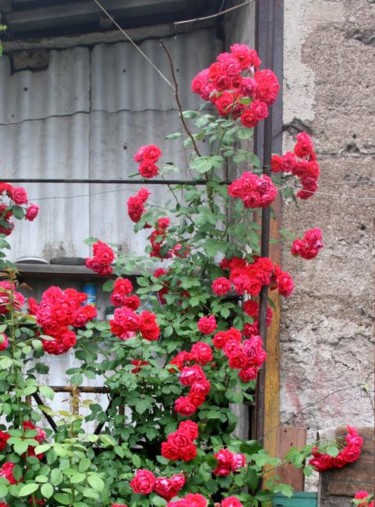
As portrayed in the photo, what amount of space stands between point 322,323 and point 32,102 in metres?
2.31

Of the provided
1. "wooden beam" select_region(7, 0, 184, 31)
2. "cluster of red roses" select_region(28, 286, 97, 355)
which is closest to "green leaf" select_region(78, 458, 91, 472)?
"cluster of red roses" select_region(28, 286, 97, 355)

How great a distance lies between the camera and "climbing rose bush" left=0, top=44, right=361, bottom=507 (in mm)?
3811

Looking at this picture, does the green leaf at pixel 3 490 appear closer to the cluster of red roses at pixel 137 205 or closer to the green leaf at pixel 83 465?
the green leaf at pixel 83 465

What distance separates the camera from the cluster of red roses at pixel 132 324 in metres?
4.02

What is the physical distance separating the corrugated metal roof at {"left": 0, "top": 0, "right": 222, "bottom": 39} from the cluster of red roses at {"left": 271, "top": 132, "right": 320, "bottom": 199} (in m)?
1.71

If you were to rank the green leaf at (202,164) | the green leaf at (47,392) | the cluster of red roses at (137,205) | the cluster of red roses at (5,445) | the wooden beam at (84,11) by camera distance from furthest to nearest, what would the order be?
the wooden beam at (84,11)
the cluster of red roses at (137,205)
the green leaf at (202,164)
the cluster of red roses at (5,445)
the green leaf at (47,392)

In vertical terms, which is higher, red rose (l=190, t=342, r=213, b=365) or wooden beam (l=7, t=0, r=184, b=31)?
wooden beam (l=7, t=0, r=184, b=31)

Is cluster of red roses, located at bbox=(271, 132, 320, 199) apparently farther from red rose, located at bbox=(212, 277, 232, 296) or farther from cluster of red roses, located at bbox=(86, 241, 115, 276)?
cluster of red roses, located at bbox=(86, 241, 115, 276)

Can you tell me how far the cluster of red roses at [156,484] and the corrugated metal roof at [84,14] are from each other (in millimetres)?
3017

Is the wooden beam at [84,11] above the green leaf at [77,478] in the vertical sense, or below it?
above

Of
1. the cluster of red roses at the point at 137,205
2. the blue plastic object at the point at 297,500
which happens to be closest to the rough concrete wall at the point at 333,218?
the blue plastic object at the point at 297,500

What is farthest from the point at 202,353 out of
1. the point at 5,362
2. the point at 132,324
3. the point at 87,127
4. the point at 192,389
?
the point at 87,127

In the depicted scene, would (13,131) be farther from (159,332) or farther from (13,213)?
(159,332)

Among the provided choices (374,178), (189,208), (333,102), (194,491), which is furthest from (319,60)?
(194,491)
